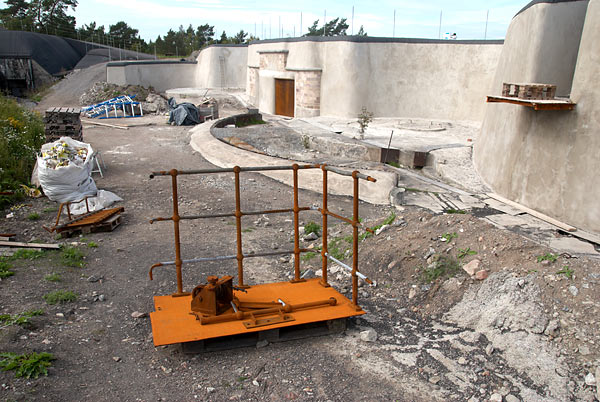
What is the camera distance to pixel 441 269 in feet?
17.5

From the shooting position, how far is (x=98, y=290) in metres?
5.39

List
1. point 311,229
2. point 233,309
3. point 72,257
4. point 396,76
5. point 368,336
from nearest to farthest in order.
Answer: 1. point 368,336
2. point 233,309
3. point 72,257
4. point 311,229
5. point 396,76

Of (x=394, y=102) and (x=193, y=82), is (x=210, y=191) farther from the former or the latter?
(x=193, y=82)

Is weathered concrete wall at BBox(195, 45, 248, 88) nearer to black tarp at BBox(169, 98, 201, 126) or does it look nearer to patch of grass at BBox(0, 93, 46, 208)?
black tarp at BBox(169, 98, 201, 126)

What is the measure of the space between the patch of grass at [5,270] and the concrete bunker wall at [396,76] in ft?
55.2

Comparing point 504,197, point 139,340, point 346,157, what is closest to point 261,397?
point 139,340

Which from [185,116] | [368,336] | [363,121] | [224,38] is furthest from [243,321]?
[224,38]

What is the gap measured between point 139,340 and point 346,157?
10770mm

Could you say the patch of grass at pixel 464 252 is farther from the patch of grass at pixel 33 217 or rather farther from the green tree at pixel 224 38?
the green tree at pixel 224 38

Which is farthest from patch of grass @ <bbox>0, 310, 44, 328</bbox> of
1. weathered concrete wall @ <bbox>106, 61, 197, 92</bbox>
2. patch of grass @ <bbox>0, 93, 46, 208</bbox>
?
weathered concrete wall @ <bbox>106, 61, 197, 92</bbox>

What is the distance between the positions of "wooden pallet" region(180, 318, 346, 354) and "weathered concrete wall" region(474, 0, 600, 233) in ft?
18.8

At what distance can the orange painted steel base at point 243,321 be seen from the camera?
3.93m

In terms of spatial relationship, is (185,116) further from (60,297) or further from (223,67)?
(60,297)

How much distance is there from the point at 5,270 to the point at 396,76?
17.9 m
